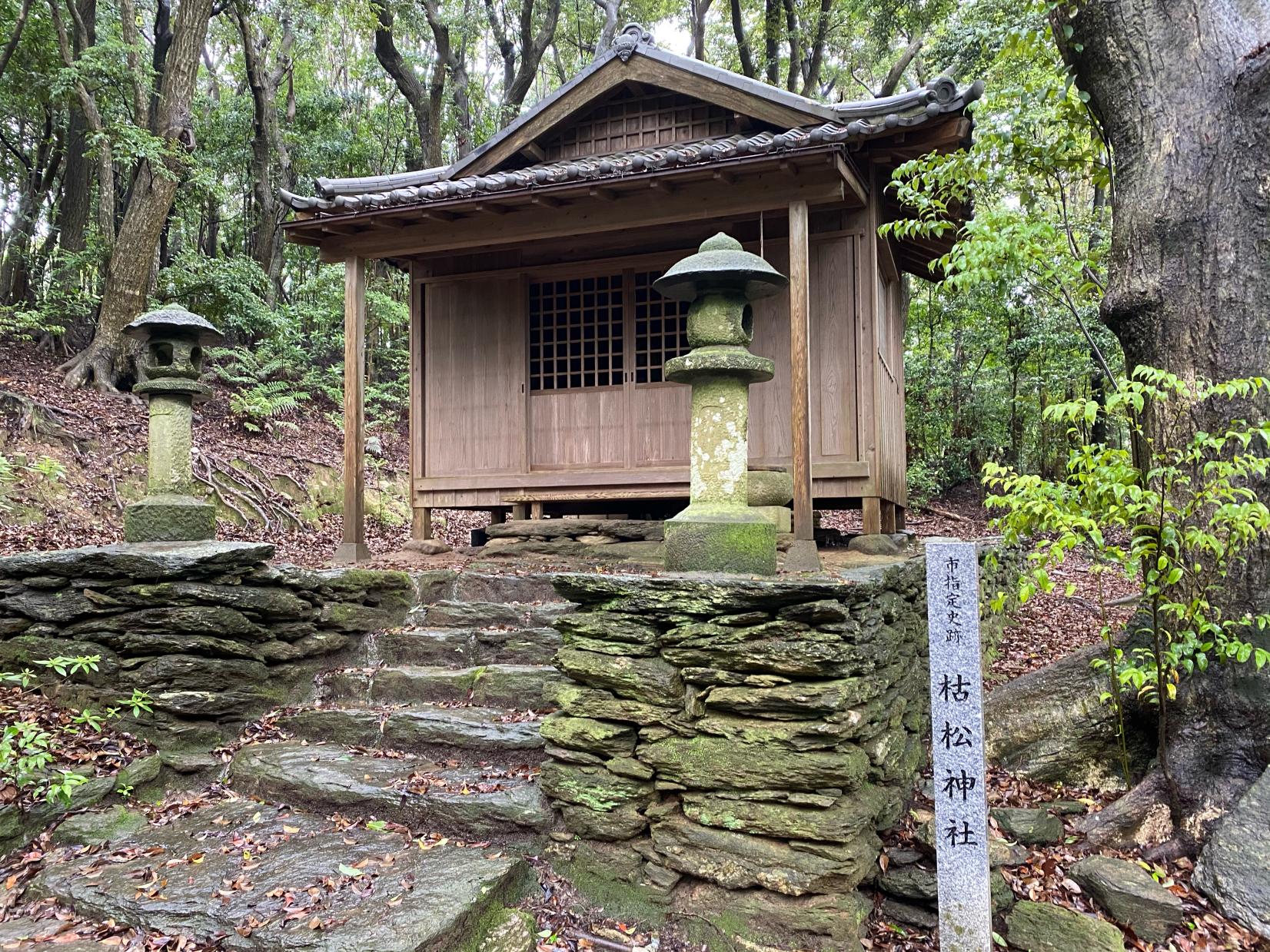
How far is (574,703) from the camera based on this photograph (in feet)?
13.8

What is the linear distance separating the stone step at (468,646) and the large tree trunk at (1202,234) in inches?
155

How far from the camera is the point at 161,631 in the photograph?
505cm

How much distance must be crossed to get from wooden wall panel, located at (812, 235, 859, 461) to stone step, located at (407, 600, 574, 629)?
3068mm

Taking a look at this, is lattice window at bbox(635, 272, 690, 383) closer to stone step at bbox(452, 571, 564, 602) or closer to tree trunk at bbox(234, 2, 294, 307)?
stone step at bbox(452, 571, 564, 602)

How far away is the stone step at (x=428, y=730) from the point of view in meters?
4.63

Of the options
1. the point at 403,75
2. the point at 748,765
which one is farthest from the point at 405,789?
the point at 403,75

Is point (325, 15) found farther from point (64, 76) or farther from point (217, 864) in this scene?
point (217, 864)

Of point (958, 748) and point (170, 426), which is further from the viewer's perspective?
point (170, 426)

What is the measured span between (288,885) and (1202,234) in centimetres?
600

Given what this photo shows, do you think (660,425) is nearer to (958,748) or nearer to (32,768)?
(958,748)

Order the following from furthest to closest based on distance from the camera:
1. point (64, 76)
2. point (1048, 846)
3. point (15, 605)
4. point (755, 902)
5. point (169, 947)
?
point (64, 76)
point (15, 605)
point (1048, 846)
point (755, 902)
point (169, 947)

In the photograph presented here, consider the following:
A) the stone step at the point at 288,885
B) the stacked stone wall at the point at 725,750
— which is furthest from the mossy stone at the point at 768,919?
the stone step at the point at 288,885

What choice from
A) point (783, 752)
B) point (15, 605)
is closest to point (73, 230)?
point (15, 605)

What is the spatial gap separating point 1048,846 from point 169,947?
4.56 metres
